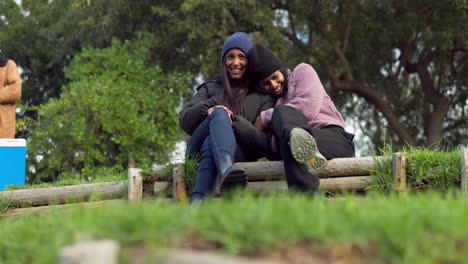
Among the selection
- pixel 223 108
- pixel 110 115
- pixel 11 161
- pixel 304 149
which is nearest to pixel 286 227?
pixel 304 149

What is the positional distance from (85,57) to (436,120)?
8.83m

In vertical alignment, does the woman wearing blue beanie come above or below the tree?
below

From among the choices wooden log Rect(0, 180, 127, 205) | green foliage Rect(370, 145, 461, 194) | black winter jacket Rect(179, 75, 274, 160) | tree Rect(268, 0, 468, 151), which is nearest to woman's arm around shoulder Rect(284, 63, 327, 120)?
black winter jacket Rect(179, 75, 274, 160)

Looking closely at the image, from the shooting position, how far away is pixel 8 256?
288 centimetres

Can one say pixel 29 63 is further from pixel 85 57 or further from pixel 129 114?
pixel 129 114

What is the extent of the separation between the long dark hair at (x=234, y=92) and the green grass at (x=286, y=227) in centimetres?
273

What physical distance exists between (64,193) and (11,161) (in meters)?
2.47

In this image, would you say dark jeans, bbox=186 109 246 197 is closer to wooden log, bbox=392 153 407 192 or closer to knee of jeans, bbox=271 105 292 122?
knee of jeans, bbox=271 105 292 122

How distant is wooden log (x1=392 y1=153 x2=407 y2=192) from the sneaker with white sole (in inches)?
32.8

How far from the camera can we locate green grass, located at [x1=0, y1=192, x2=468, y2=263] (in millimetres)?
2195

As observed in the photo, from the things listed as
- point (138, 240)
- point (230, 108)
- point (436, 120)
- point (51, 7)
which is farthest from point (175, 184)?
point (51, 7)

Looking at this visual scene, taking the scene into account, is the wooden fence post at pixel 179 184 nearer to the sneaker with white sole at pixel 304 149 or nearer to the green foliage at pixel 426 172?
the sneaker with white sole at pixel 304 149

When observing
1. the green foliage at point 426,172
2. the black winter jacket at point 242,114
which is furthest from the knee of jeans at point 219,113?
the green foliage at point 426,172

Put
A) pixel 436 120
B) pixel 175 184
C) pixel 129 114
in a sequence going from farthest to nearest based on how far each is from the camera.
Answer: pixel 436 120, pixel 129 114, pixel 175 184
